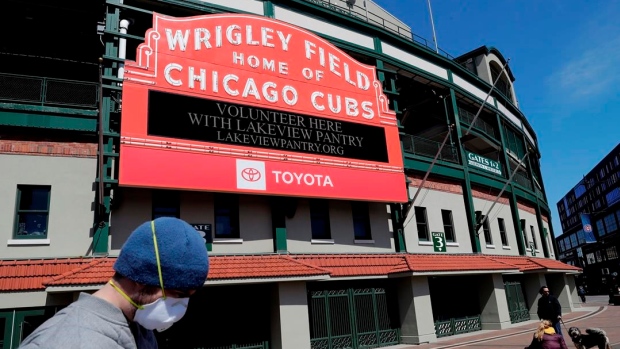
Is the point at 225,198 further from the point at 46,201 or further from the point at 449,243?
the point at 449,243

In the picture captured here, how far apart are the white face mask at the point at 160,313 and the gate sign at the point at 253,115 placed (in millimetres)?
11196

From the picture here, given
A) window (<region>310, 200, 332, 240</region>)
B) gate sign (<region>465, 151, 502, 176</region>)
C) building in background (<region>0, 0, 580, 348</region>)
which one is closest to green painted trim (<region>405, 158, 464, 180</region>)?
building in background (<region>0, 0, 580, 348</region>)

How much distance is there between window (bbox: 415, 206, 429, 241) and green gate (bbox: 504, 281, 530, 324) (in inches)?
254

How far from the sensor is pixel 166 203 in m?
13.9

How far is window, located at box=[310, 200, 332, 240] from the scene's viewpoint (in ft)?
54.5

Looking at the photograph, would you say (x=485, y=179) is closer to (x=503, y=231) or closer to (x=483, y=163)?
(x=483, y=163)

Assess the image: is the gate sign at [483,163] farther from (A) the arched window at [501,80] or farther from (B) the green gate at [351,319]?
(B) the green gate at [351,319]

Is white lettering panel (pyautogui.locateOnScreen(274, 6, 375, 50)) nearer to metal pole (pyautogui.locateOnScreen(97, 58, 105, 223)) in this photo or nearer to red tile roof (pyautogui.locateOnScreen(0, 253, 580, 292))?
metal pole (pyautogui.locateOnScreen(97, 58, 105, 223))

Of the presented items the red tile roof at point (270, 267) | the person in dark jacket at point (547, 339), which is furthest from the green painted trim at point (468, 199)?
the person in dark jacket at point (547, 339)

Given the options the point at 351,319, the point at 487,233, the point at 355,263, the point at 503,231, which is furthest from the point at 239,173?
the point at 503,231

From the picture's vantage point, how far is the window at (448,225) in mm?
20902

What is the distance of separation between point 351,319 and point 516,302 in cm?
1216

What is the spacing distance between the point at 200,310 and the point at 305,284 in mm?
3465

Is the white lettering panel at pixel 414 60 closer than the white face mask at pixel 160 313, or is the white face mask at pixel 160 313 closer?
the white face mask at pixel 160 313
